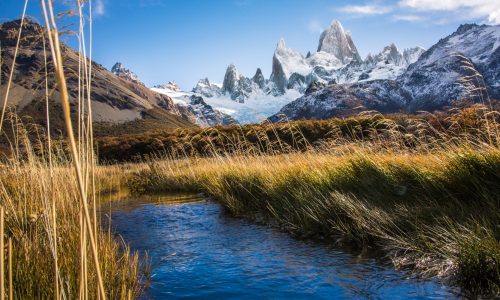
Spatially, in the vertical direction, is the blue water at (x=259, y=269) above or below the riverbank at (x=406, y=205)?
below

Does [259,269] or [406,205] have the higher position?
[406,205]

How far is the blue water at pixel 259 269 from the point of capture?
12.9 feet

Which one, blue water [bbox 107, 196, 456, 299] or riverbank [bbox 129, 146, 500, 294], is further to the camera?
blue water [bbox 107, 196, 456, 299]

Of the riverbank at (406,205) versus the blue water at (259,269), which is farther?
the blue water at (259,269)

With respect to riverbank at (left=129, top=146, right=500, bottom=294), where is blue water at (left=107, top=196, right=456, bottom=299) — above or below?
below

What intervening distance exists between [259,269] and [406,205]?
2081 millimetres

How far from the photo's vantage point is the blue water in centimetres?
392

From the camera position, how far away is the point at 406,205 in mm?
5262

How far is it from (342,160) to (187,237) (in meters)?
3.12

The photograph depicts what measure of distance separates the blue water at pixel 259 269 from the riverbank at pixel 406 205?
12.7 inches

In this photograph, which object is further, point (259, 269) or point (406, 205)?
point (406, 205)

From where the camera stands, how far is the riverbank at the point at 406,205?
150 inches

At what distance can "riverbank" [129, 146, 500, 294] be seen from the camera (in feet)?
12.5

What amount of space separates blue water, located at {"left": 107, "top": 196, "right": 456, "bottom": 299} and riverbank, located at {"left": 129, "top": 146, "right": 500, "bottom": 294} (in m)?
0.32
